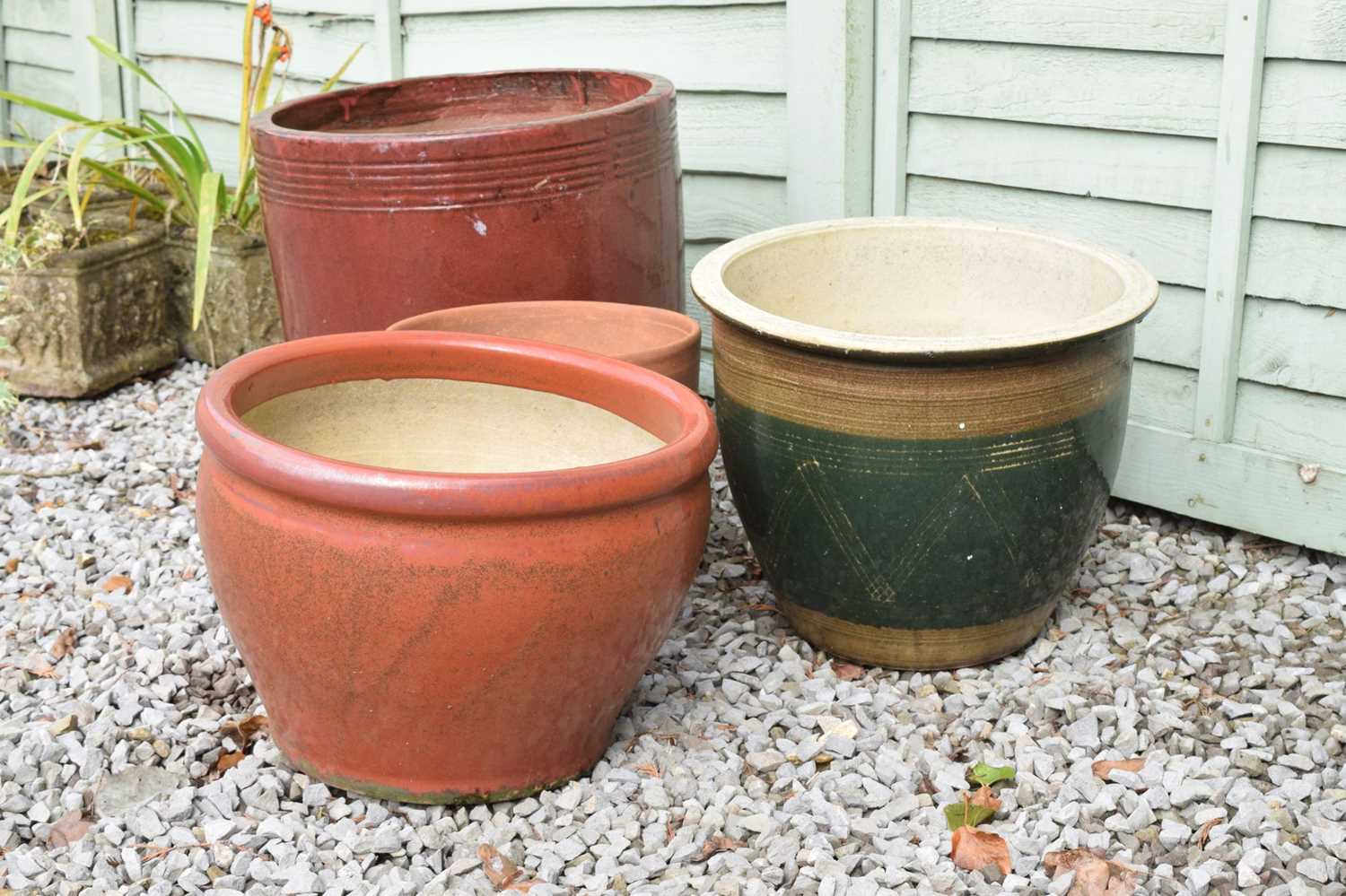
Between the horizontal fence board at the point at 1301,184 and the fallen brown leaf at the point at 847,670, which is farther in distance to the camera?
the horizontal fence board at the point at 1301,184

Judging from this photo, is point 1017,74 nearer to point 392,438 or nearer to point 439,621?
point 392,438

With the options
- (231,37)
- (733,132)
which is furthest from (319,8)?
(733,132)

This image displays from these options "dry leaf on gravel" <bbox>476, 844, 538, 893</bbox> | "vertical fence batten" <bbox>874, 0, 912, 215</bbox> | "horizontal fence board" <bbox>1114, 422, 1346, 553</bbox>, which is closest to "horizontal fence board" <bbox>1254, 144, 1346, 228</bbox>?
"horizontal fence board" <bbox>1114, 422, 1346, 553</bbox>

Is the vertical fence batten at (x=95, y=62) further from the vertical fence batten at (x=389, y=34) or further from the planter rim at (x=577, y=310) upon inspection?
the planter rim at (x=577, y=310)

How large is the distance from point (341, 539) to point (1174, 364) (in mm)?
1705

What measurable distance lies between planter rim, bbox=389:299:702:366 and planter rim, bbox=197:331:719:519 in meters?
0.20

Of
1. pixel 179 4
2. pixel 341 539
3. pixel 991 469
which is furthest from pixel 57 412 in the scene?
pixel 991 469

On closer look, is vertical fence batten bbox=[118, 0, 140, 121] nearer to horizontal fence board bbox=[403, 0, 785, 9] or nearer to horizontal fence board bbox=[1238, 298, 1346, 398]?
horizontal fence board bbox=[403, 0, 785, 9]

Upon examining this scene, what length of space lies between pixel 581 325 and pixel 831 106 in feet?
2.66

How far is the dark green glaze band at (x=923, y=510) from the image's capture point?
2178mm

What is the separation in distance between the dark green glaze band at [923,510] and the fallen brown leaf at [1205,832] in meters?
0.47

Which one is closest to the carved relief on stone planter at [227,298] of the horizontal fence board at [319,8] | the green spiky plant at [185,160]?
the green spiky plant at [185,160]

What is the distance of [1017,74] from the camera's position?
2.87 meters

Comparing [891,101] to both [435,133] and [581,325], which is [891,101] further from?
[435,133]
